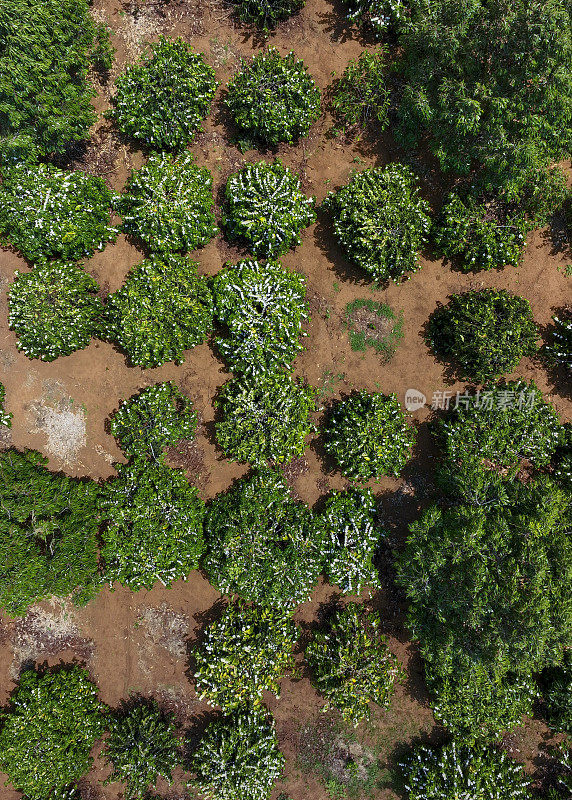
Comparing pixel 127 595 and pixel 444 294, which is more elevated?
pixel 444 294

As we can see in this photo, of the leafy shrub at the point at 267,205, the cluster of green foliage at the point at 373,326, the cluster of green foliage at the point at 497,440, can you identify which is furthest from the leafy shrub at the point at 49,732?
the leafy shrub at the point at 267,205

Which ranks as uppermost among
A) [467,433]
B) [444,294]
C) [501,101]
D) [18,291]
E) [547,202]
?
[501,101]

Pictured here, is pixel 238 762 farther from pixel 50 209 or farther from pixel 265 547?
pixel 50 209

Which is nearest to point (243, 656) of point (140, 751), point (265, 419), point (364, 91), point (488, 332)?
point (140, 751)

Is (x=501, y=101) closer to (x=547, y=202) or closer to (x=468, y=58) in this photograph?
(x=468, y=58)

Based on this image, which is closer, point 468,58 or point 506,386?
point 468,58

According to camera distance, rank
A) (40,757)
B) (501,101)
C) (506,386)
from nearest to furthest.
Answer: (501,101) < (40,757) < (506,386)

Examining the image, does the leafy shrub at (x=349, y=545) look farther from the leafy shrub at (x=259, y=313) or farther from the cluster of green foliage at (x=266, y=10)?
the cluster of green foliage at (x=266, y=10)

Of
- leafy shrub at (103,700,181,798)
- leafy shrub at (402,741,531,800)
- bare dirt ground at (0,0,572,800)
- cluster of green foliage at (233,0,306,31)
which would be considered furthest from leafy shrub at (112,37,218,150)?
leafy shrub at (402,741,531,800)

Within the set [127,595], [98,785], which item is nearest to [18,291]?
[127,595]
